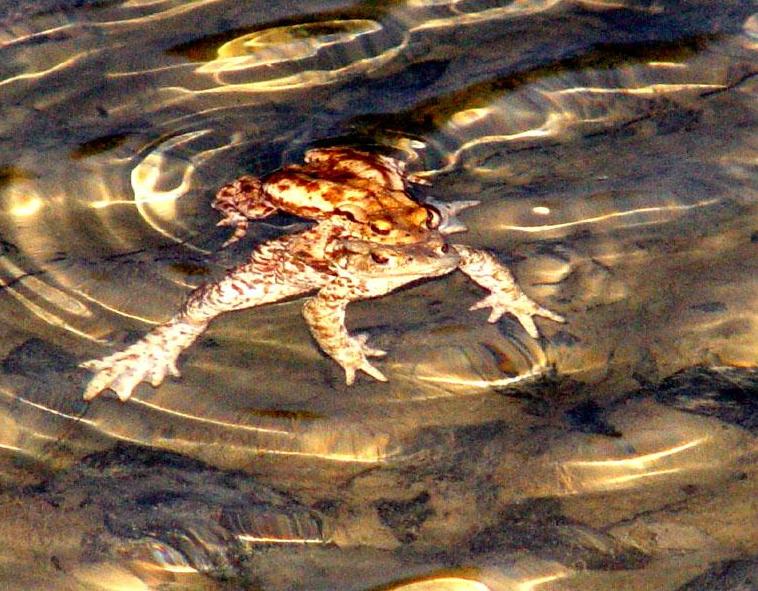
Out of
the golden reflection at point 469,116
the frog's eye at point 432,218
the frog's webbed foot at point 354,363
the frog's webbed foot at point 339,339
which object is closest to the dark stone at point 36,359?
the frog's webbed foot at point 339,339

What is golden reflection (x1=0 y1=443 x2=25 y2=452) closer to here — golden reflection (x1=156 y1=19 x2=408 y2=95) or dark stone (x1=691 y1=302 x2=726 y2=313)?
golden reflection (x1=156 y1=19 x2=408 y2=95)

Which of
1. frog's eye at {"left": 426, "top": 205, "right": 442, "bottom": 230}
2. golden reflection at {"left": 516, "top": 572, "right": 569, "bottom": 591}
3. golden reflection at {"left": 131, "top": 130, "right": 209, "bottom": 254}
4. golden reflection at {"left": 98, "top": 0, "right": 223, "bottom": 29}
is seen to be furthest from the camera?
golden reflection at {"left": 98, "top": 0, "right": 223, "bottom": 29}

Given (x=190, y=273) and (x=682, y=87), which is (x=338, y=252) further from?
(x=682, y=87)

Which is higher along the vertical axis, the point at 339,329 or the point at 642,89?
the point at 642,89

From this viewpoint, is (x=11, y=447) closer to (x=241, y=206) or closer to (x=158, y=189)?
(x=241, y=206)

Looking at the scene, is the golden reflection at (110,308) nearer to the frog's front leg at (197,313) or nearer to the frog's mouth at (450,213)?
the frog's front leg at (197,313)

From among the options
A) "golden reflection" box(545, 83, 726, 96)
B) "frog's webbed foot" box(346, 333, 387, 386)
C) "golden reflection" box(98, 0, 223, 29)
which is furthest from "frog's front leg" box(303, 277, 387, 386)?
"golden reflection" box(98, 0, 223, 29)

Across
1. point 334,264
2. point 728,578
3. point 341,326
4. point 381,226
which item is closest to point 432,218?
point 381,226

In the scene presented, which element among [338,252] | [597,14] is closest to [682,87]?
[597,14]
